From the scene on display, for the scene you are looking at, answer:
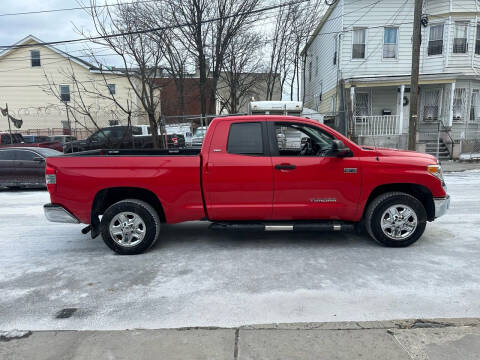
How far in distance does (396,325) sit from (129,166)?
3592 millimetres

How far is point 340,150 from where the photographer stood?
453 cm

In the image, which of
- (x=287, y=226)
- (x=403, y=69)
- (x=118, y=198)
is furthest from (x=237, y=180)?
(x=403, y=69)

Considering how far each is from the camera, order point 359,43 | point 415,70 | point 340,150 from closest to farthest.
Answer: point 340,150, point 415,70, point 359,43

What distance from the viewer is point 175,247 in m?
4.98

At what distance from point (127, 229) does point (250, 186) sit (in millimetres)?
1806

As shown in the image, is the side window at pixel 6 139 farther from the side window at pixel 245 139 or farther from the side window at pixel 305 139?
the side window at pixel 305 139

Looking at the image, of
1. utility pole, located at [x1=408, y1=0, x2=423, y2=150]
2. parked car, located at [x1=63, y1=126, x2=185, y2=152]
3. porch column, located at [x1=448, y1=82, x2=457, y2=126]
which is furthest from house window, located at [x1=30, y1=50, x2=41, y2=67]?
porch column, located at [x1=448, y1=82, x2=457, y2=126]

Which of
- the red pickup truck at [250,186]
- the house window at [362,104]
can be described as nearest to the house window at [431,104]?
the house window at [362,104]

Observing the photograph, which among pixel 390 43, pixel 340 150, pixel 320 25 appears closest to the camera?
pixel 340 150

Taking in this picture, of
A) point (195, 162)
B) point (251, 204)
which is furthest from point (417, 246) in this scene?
point (195, 162)

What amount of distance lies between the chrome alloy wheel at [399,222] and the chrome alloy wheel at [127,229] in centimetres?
340

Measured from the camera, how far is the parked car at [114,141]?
52.4 feet

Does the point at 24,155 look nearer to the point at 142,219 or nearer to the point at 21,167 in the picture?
the point at 21,167

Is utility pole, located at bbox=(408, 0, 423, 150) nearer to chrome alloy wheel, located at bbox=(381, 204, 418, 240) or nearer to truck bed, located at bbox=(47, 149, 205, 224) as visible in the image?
chrome alloy wheel, located at bbox=(381, 204, 418, 240)
